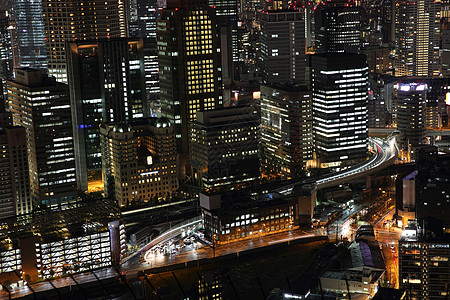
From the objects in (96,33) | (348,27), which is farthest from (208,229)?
(348,27)

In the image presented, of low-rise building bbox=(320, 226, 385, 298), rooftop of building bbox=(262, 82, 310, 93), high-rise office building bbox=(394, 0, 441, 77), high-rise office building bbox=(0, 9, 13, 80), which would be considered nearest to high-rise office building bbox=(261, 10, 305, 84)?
rooftop of building bbox=(262, 82, 310, 93)

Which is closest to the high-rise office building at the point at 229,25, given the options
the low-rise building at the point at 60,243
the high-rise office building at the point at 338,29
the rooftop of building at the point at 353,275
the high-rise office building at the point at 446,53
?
the high-rise office building at the point at 338,29

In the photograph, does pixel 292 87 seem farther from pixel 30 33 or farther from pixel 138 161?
pixel 30 33

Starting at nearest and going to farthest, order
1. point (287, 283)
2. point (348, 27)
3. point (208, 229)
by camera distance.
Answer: point (287, 283) < point (208, 229) < point (348, 27)

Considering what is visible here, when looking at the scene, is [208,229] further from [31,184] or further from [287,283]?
[31,184]

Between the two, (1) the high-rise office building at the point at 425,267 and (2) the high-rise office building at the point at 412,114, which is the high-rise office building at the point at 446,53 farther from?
(1) the high-rise office building at the point at 425,267
